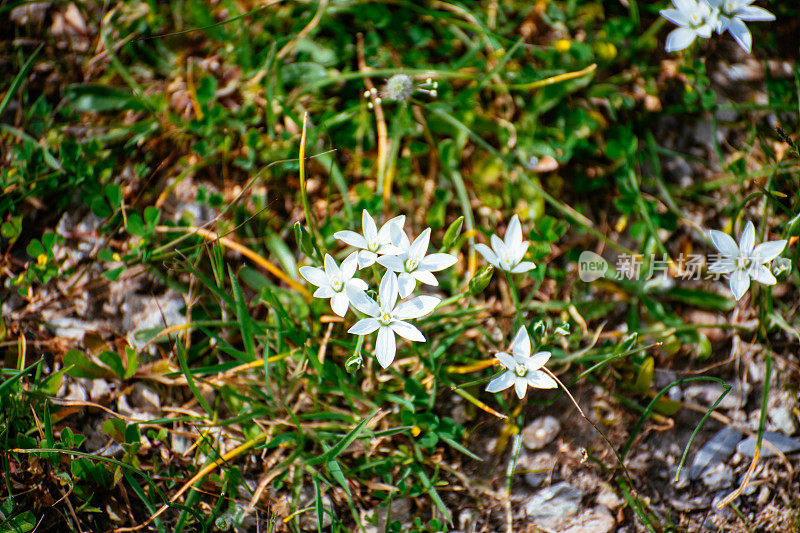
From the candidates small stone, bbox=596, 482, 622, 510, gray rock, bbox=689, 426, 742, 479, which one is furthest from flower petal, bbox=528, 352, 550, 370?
gray rock, bbox=689, 426, 742, 479

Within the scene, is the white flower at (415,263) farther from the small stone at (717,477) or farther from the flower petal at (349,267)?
the small stone at (717,477)

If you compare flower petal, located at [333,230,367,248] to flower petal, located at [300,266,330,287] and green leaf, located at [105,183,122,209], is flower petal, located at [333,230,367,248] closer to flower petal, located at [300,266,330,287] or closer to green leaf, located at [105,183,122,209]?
flower petal, located at [300,266,330,287]

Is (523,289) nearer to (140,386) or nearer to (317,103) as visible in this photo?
(317,103)

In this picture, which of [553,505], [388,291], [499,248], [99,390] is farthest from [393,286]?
[99,390]

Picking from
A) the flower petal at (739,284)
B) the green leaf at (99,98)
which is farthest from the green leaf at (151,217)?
the flower petal at (739,284)

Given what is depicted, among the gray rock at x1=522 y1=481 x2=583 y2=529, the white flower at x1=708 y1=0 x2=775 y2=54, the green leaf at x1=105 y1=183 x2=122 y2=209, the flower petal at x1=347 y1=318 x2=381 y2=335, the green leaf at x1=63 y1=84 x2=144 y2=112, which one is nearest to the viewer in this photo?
the flower petal at x1=347 y1=318 x2=381 y2=335

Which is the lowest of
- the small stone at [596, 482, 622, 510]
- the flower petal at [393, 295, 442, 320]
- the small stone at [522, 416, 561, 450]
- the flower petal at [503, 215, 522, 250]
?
the small stone at [596, 482, 622, 510]

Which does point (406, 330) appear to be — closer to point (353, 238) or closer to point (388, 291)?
point (388, 291)
